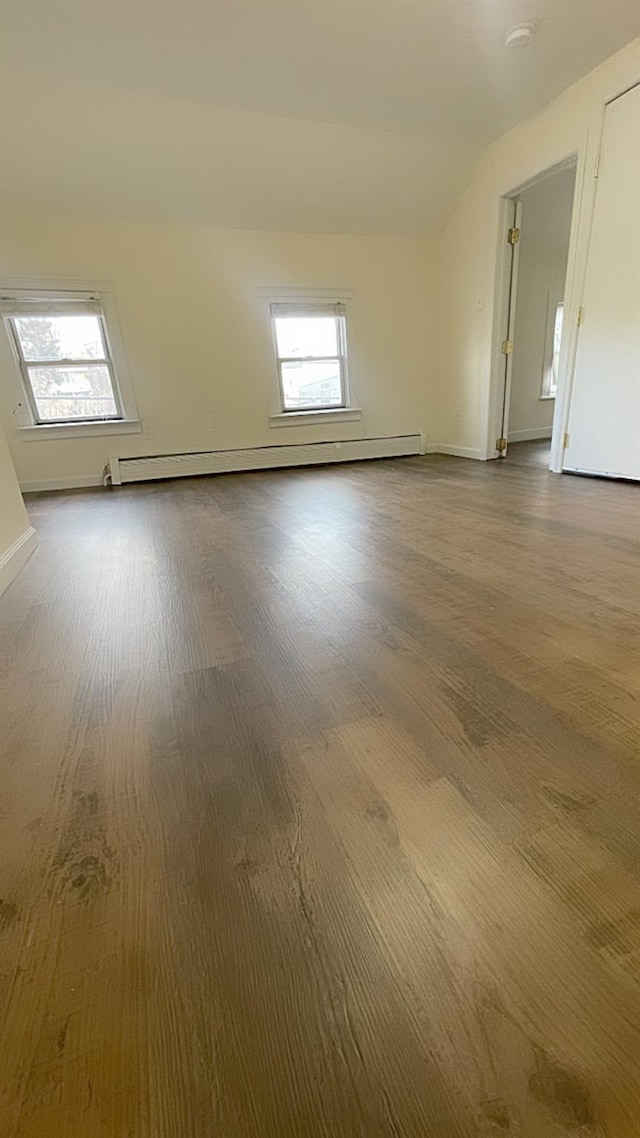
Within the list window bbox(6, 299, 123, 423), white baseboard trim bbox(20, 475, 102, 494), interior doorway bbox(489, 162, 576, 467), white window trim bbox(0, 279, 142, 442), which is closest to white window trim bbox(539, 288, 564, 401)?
interior doorway bbox(489, 162, 576, 467)

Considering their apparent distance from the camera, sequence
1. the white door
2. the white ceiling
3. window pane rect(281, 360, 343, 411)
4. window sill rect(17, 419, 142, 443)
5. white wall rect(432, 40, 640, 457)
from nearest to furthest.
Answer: the white ceiling < the white door < white wall rect(432, 40, 640, 457) < window sill rect(17, 419, 142, 443) < window pane rect(281, 360, 343, 411)

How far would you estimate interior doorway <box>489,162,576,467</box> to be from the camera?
4.30 metres

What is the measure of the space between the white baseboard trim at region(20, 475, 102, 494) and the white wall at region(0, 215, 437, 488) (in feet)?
0.10

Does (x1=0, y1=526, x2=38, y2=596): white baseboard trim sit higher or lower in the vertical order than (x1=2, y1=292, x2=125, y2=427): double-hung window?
lower

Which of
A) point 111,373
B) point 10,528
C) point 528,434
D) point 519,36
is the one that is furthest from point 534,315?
point 10,528

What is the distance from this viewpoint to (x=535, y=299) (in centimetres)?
587

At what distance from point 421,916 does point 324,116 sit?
472cm

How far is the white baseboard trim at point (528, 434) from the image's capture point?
6.30 metres

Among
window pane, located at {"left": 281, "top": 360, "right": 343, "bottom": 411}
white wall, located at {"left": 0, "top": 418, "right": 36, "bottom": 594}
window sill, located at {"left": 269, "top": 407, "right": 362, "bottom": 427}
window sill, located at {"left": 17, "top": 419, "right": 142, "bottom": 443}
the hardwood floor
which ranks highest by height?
window pane, located at {"left": 281, "top": 360, "right": 343, "bottom": 411}

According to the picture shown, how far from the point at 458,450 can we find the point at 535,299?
261 cm

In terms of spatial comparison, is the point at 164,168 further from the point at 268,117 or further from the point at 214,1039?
the point at 214,1039

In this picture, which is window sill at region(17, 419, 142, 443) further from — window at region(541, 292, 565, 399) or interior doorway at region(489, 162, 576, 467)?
window at region(541, 292, 565, 399)

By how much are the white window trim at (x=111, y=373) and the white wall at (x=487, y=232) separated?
133 inches

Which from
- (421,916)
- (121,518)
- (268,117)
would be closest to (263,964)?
(421,916)
